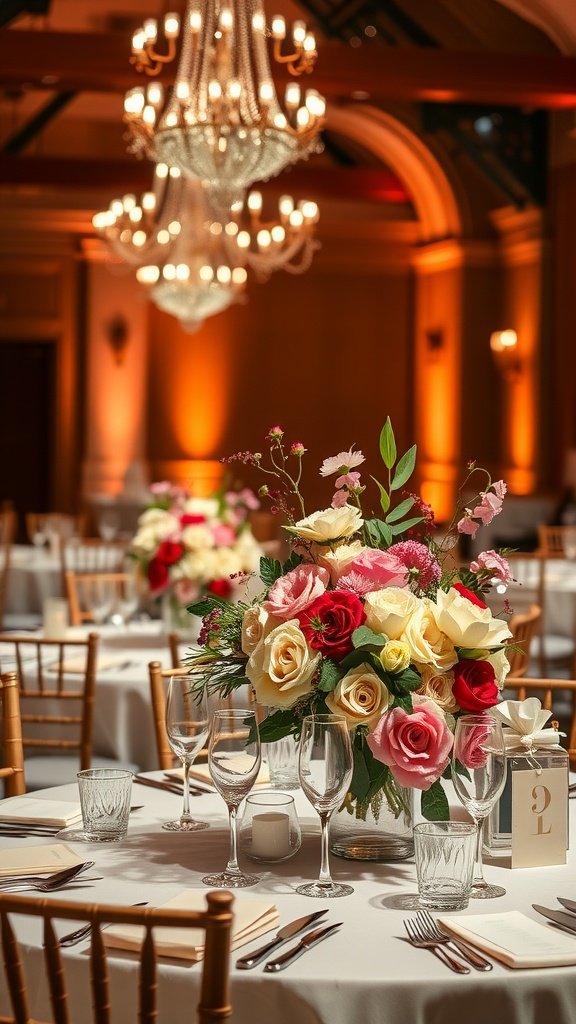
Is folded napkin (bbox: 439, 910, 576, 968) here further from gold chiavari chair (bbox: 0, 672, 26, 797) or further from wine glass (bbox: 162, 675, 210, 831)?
gold chiavari chair (bbox: 0, 672, 26, 797)

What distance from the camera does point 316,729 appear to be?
6.21ft

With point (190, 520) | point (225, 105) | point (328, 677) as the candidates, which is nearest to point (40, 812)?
point (328, 677)

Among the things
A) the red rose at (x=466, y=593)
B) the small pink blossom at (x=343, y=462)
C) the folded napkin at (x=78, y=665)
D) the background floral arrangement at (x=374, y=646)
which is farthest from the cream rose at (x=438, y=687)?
the folded napkin at (x=78, y=665)

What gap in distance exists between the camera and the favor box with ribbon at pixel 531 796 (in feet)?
7.02

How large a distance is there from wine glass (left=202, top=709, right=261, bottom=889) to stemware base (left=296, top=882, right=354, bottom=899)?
83 mm

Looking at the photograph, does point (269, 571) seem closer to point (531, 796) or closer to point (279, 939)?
point (531, 796)

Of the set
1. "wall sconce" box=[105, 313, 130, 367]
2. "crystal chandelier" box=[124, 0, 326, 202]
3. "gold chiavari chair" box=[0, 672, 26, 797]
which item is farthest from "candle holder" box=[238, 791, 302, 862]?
"wall sconce" box=[105, 313, 130, 367]

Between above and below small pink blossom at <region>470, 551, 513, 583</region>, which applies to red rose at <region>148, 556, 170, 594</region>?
below

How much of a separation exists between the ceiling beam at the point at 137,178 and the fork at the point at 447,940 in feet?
39.5

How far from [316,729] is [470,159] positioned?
473 inches

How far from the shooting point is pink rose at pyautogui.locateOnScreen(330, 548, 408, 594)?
2.12 m

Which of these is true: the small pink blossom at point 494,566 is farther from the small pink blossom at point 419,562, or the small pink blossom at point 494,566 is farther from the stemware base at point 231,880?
the stemware base at point 231,880

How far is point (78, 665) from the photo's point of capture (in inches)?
166

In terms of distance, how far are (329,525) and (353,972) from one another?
76 cm
